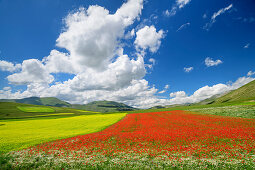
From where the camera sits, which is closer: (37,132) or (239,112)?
(37,132)

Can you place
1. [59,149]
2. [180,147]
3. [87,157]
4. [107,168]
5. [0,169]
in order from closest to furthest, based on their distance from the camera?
[107,168], [0,169], [87,157], [180,147], [59,149]

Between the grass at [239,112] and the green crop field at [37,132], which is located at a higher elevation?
the grass at [239,112]

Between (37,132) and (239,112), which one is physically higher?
(239,112)

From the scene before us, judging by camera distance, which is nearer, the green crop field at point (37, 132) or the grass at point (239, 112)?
the green crop field at point (37, 132)

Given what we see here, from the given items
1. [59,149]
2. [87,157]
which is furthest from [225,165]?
[59,149]

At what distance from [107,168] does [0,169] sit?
1183 centimetres

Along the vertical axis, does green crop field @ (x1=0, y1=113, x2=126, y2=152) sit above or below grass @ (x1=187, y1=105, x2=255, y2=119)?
below

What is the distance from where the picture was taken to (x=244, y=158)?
464 inches

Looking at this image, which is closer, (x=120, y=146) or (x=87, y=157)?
(x=87, y=157)

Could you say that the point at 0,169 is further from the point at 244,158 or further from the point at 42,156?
the point at 244,158

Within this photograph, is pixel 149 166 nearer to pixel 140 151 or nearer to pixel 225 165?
pixel 140 151

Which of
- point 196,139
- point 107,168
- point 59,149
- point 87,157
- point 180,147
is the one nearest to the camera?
point 107,168

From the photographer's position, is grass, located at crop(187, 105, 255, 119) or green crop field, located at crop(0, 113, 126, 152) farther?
grass, located at crop(187, 105, 255, 119)

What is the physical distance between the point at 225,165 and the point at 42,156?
2117cm
